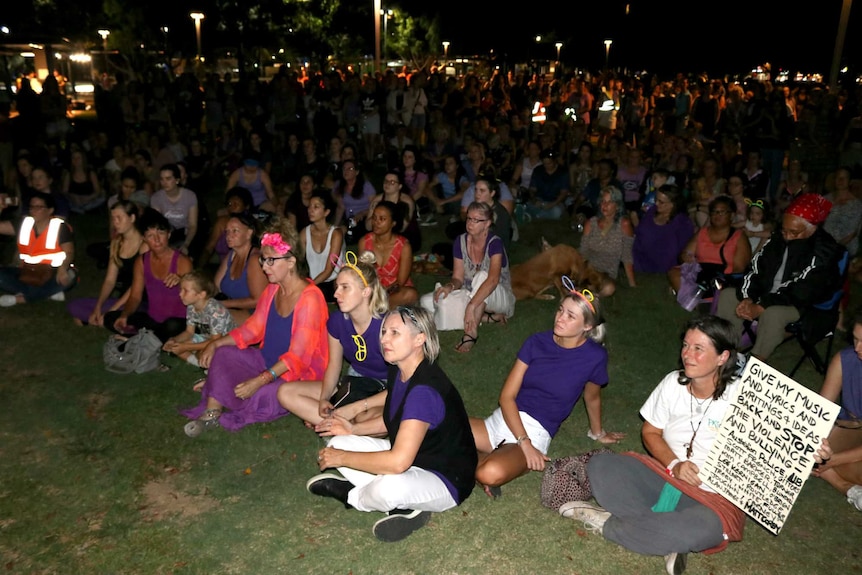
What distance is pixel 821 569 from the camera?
13.3 feet

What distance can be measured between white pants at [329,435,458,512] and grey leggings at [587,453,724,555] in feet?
2.88

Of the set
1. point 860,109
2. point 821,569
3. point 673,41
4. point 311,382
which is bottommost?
point 821,569

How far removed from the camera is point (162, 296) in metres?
6.55

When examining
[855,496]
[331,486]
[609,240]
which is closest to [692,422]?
[855,496]

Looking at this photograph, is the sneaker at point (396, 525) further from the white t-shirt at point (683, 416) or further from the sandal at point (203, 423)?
the sandal at point (203, 423)

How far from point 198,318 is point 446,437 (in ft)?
9.80

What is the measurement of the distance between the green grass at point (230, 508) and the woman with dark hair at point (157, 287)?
1.42 ft

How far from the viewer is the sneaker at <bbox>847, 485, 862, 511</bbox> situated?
4534 millimetres

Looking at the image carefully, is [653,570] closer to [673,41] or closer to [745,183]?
[745,183]

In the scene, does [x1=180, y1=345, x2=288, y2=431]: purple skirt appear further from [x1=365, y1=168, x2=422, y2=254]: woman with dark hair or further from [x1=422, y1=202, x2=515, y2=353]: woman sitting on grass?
[x1=365, y1=168, x2=422, y2=254]: woman with dark hair

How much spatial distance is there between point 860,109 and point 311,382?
1661 centimetres

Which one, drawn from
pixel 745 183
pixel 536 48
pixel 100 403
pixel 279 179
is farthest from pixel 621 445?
pixel 536 48

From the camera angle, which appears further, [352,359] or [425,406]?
[352,359]

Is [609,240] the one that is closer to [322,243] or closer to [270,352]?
[322,243]
